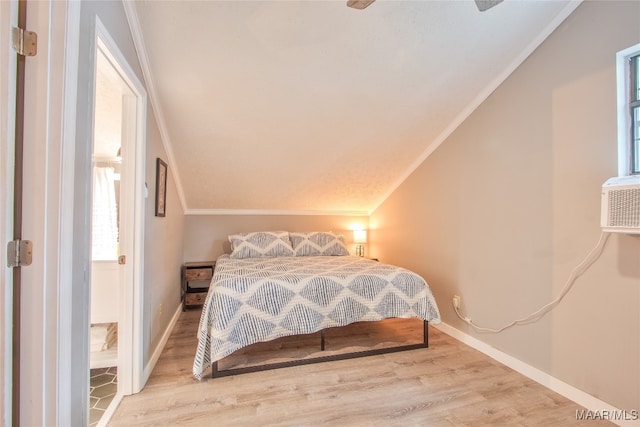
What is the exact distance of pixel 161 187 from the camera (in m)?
2.43

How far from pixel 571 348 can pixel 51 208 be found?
279 centimetres

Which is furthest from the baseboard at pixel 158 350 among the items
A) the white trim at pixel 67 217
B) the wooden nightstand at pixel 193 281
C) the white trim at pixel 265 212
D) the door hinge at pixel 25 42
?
the door hinge at pixel 25 42

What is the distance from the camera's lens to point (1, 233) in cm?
91

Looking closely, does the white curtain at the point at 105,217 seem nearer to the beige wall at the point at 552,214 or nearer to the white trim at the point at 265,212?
the white trim at the point at 265,212

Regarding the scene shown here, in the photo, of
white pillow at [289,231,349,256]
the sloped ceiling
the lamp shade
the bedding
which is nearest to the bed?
the bedding

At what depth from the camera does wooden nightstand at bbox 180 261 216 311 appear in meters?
3.58

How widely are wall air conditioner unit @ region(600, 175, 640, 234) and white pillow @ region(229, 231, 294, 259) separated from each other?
2.93 metres

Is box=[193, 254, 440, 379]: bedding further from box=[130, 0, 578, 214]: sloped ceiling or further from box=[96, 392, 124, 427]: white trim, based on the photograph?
box=[130, 0, 578, 214]: sloped ceiling

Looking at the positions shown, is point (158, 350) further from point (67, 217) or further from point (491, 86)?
point (491, 86)

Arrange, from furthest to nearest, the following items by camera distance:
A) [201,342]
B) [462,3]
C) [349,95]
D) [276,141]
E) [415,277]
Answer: [276,141]
[415,277]
[349,95]
[201,342]
[462,3]

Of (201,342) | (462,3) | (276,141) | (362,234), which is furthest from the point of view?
(362,234)

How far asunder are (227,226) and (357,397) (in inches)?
115

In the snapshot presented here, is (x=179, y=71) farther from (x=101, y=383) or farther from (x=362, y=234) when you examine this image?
(x=362, y=234)

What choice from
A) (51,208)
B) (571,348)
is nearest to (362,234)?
(571,348)
